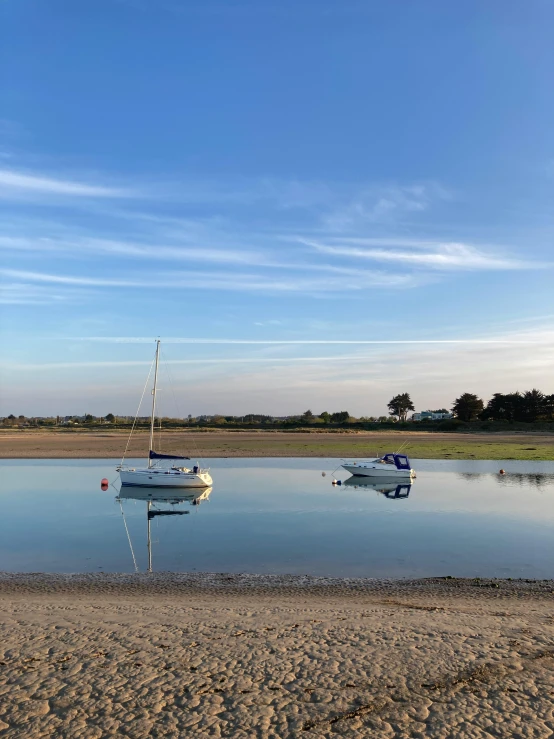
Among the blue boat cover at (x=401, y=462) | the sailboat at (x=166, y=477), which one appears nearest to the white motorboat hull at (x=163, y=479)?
the sailboat at (x=166, y=477)

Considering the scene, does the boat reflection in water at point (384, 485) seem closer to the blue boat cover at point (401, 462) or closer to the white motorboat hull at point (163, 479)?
the blue boat cover at point (401, 462)

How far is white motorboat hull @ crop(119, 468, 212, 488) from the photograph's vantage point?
113ft

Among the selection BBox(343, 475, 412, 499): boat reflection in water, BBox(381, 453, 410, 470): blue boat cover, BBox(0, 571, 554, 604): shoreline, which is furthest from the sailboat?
BBox(0, 571, 554, 604): shoreline

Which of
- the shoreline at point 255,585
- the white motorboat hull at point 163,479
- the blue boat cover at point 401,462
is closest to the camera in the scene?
the shoreline at point 255,585

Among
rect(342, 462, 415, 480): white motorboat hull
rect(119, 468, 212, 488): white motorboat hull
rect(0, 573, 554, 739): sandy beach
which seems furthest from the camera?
rect(342, 462, 415, 480): white motorboat hull

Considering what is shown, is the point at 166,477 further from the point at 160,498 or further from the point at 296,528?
the point at 296,528

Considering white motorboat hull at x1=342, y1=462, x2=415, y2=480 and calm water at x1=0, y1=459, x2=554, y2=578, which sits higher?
white motorboat hull at x1=342, y1=462, x2=415, y2=480

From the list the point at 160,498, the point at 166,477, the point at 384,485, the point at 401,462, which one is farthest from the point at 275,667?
the point at 401,462

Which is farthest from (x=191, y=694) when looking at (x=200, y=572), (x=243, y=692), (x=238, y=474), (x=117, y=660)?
(x=238, y=474)

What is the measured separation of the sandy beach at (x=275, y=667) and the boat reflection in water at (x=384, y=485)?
20.4 metres

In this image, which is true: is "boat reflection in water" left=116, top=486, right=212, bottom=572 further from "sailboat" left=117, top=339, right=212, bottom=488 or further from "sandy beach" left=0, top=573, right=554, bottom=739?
"sandy beach" left=0, top=573, right=554, bottom=739

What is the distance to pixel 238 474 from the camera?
42.2 metres

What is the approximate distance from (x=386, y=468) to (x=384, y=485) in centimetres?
169

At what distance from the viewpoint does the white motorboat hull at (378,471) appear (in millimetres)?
38781
